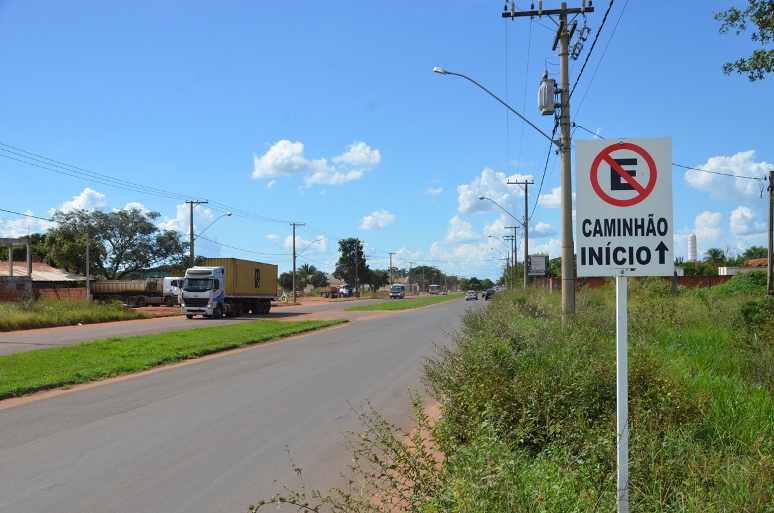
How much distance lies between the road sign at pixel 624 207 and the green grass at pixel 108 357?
12245mm

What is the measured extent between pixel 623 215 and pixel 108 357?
56.9ft

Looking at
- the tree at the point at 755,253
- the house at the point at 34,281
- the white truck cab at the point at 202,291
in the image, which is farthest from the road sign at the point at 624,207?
the tree at the point at 755,253

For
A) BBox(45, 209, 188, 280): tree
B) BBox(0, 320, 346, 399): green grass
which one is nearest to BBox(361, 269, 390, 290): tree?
BBox(45, 209, 188, 280): tree

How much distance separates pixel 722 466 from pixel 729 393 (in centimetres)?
270

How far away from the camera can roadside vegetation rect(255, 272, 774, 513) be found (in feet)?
13.5

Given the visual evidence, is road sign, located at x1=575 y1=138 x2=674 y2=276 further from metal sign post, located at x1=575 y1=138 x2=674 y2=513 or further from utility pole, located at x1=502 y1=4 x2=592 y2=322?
utility pole, located at x1=502 y1=4 x2=592 y2=322

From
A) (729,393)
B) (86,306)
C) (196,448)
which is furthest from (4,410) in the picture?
(86,306)

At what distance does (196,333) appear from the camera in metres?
26.6

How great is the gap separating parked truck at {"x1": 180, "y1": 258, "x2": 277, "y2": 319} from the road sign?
125 feet

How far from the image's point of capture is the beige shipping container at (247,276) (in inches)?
1692

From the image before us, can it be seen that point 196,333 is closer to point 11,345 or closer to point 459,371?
point 11,345

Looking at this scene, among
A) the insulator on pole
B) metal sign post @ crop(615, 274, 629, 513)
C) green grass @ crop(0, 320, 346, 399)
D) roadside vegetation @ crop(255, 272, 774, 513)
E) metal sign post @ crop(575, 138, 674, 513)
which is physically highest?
the insulator on pole

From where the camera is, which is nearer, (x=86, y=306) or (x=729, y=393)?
(x=729, y=393)

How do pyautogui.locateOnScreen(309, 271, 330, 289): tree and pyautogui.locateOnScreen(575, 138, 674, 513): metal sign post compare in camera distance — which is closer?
pyautogui.locateOnScreen(575, 138, 674, 513): metal sign post
